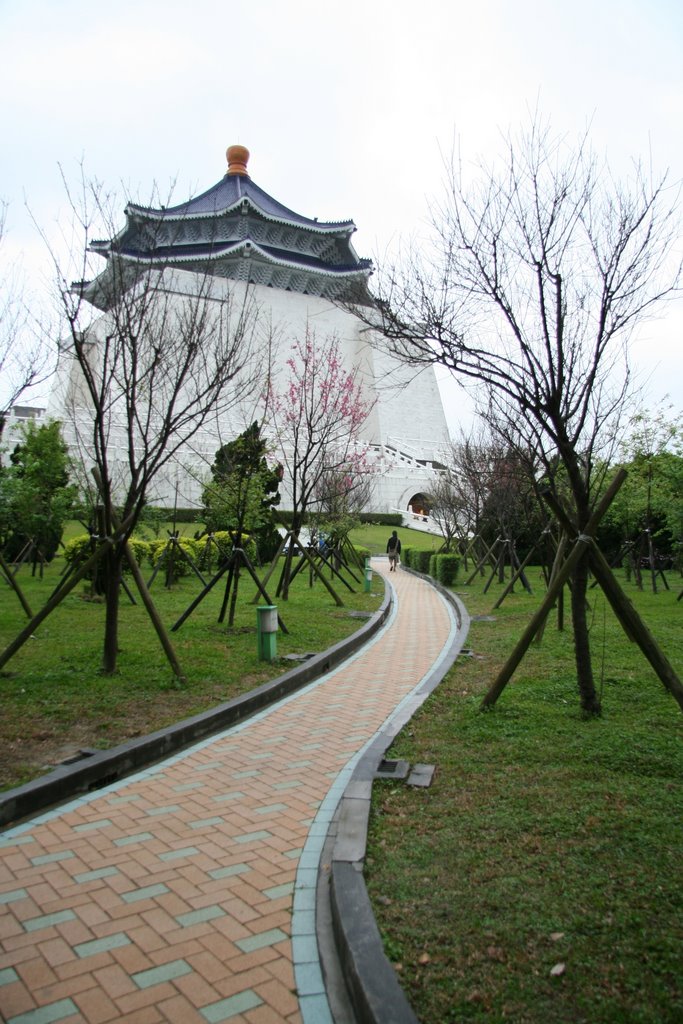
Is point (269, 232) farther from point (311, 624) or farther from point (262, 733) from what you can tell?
point (262, 733)

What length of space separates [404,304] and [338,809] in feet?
12.7

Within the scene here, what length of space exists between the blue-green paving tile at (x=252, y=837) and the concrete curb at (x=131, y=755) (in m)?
1.23

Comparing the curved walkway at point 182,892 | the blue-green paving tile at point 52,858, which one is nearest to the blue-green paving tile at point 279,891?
the curved walkway at point 182,892

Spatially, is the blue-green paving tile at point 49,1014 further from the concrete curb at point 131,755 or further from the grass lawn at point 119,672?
the grass lawn at point 119,672

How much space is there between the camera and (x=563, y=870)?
9.77 feet

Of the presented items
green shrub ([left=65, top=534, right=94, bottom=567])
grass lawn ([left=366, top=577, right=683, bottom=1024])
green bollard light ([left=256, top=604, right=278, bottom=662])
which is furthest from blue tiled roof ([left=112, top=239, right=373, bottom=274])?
grass lawn ([left=366, top=577, right=683, bottom=1024])

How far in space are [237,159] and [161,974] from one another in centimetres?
6100

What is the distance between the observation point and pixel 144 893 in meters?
3.05

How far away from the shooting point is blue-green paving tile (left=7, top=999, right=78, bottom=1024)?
2258mm

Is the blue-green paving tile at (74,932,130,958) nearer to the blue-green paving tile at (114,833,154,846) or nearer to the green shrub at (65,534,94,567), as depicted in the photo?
the blue-green paving tile at (114,833,154,846)

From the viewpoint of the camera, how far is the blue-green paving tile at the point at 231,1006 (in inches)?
89.7

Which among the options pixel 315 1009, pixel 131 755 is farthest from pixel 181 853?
pixel 131 755

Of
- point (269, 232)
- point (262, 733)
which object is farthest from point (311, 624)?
point (269, 232)

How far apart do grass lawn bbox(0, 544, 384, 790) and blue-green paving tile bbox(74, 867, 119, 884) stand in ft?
3.74
